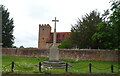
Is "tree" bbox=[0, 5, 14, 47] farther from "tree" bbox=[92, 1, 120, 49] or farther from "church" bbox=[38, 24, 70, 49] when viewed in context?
"tree" bbox=[92, 1, 120, 49]

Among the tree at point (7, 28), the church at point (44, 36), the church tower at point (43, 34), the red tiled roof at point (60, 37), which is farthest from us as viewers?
the church tower at point (43, 34)

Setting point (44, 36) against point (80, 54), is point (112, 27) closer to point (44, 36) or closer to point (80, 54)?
point (80, 54)

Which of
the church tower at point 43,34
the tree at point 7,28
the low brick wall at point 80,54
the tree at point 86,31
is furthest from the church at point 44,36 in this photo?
the low brick wall at point 80,54

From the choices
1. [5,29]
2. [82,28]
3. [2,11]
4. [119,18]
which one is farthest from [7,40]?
[119,18]

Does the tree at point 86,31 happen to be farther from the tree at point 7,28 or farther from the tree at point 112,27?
the tree at point 7,28

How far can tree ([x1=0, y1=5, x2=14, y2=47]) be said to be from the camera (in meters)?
38.0

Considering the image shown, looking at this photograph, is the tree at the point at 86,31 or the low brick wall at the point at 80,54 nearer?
the low brick wall at the point at 80,54

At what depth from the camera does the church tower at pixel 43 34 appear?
5656cm

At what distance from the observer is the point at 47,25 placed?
5719cm

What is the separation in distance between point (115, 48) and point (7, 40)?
22087mm

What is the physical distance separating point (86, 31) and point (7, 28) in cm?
1915

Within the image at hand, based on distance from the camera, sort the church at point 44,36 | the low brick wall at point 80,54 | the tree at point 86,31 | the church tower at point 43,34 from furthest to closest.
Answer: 1. the church tower at point 43,34
2. the church at point 44,36
3. the tree at point 86,31
4. the low brick wall at point 80,54

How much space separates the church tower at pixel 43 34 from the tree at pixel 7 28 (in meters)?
16.0

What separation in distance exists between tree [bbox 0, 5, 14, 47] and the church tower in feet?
52.5
